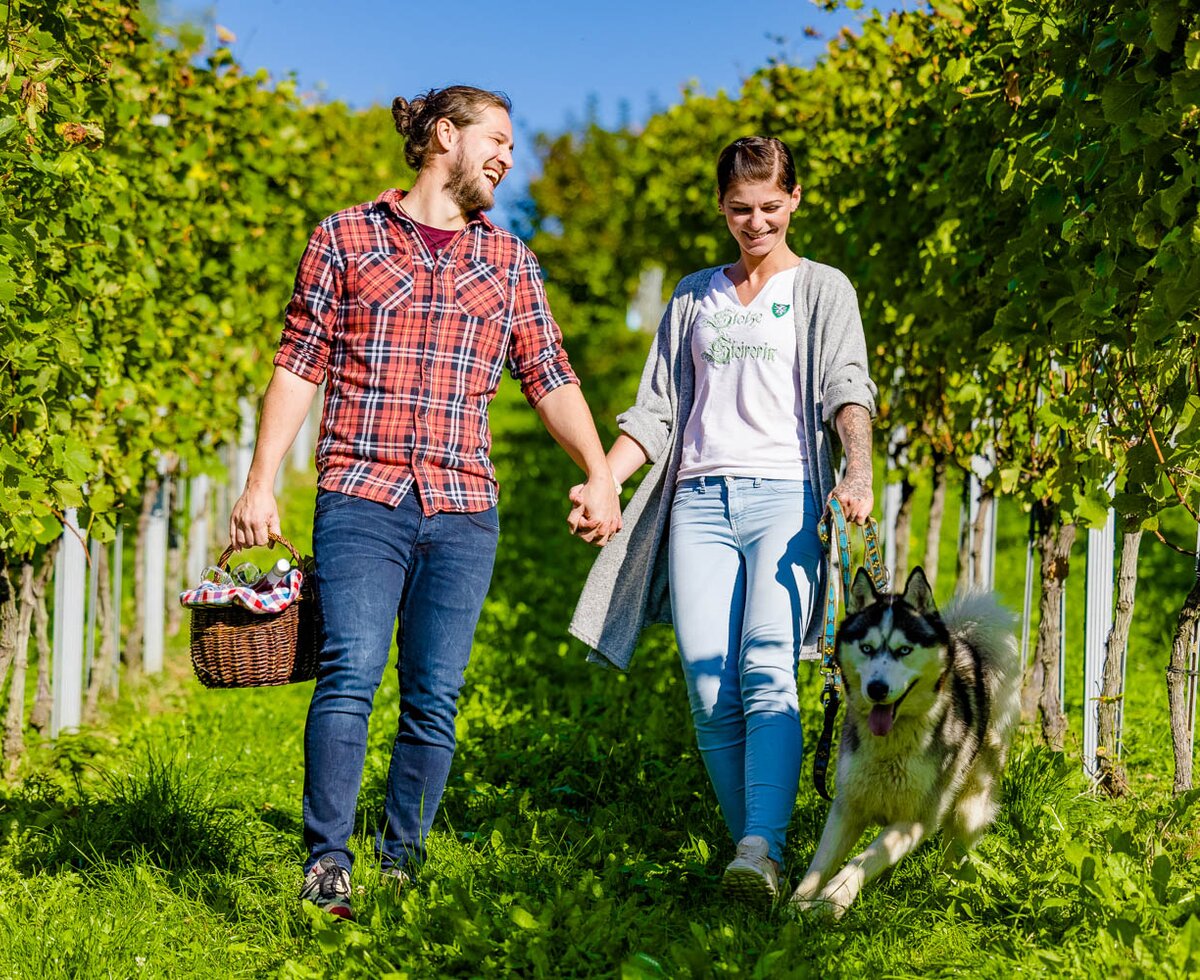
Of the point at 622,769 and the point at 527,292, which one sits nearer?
the point at 527,292

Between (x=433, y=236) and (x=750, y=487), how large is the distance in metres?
1.08

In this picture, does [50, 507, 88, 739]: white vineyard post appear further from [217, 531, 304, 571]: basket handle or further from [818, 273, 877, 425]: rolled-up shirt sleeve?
[818, 273, 877, 425]: rolled-up shirt sleeve

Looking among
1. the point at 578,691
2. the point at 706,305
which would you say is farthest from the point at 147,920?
the point at 578,691

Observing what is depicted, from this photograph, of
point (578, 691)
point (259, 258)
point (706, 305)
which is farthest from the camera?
point (259, 258)

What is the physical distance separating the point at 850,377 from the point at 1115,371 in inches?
39.4

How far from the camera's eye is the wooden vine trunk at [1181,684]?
3.53 m

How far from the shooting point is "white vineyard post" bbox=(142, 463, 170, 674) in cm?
664

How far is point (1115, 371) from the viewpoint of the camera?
3.86 meters

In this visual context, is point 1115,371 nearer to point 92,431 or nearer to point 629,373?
point 92,431

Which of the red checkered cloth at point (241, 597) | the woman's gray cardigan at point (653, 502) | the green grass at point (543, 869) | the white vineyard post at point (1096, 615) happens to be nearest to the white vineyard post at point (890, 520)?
the green grass at point (543, 869)

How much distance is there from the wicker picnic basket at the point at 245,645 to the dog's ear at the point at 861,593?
1.43 m

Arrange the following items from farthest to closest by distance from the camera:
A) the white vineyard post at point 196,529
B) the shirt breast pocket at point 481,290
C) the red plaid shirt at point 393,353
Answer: the white vineyard post at point 196,529 → the shirt breast pocket at point 481,290 → the red plaid shirt at point 393,353

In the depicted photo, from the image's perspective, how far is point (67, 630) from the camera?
532cm

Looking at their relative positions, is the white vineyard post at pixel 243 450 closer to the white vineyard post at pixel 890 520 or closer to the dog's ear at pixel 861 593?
the white vineyard post at pixel 890 520
